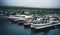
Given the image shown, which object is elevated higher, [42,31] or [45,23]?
[45,23]

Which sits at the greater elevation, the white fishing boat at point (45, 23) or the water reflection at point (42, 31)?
the white fishing boat at point (45, 23)

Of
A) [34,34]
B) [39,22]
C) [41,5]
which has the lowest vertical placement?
[34,34]

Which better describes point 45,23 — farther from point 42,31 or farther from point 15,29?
point 15,29

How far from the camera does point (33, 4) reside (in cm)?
163

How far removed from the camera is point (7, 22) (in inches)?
61.9

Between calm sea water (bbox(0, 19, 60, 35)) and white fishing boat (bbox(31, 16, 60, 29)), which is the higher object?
white fishing boat (bbox(31, 16, 60, 29))

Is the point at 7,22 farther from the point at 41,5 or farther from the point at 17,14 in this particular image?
the point at 41,5

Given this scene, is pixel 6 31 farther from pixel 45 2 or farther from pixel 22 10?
pixel 45 2

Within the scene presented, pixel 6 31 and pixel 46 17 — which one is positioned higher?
pixel 46 17

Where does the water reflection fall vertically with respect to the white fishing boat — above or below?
below

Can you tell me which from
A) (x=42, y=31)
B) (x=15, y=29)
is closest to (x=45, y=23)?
(x=42, y=31)

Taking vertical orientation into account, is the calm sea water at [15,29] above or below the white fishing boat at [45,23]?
below

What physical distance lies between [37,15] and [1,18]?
0.51m

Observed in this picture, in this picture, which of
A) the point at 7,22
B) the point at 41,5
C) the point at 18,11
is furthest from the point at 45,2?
the point at 7,22
